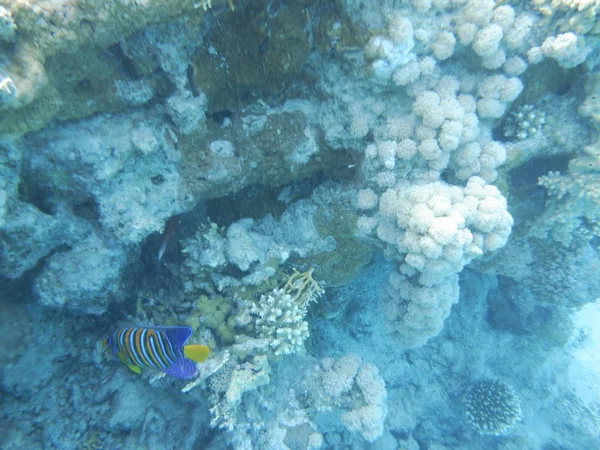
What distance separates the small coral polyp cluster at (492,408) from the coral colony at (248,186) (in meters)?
3.38

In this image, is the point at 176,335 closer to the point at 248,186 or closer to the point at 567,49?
the point at 248,186

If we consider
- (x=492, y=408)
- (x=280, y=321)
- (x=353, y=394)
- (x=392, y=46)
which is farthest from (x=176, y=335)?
(x=492, y=408)

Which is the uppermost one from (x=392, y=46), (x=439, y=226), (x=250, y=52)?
(x=250, y=52)

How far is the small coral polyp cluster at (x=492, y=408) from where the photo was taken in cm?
682

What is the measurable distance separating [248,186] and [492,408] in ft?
22.4

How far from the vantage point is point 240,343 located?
148 inches

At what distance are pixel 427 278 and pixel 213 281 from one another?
2513 mm

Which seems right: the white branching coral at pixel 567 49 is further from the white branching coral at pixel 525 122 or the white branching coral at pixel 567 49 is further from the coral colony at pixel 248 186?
Result: the white branching coral at pixel 525 122

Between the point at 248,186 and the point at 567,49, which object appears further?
the point at 248,186

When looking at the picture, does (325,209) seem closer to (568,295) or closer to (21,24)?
(21,24)

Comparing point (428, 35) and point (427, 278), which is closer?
point (428, 35)

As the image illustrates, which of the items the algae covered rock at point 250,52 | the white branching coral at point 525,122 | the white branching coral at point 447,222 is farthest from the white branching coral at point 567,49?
the algae covered rock at point 250,52

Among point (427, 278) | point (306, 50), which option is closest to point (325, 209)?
point (427, 278)

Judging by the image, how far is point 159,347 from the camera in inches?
102
